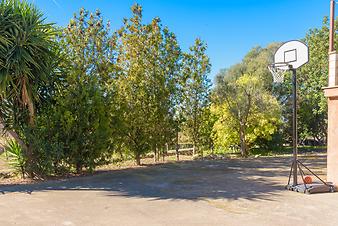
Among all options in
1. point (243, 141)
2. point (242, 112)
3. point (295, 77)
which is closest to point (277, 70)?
point (295, 77)

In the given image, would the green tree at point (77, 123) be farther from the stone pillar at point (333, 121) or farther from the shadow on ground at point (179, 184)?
the stone pillar at point (333, 121)

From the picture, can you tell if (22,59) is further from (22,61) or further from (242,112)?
(242,112)

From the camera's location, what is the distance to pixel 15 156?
7.23 m

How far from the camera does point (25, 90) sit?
680 centimetres

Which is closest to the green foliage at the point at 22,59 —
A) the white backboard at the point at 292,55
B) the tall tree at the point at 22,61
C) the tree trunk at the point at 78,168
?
the tall tree at the point at 22,61

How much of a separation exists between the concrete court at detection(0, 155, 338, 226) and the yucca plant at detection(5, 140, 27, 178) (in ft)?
2.93

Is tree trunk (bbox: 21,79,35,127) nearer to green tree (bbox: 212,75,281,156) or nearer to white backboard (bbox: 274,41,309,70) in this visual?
white backboard (bbox: 274,41,309,70)

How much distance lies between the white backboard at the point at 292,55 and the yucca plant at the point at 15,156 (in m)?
6.33

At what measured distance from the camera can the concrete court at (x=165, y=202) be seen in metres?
3.95

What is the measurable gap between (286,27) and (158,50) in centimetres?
945

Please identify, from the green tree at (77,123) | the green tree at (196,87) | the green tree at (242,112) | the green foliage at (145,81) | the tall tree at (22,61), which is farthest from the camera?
the green tree at (242,112)

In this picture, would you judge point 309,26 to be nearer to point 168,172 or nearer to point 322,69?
point 322,69

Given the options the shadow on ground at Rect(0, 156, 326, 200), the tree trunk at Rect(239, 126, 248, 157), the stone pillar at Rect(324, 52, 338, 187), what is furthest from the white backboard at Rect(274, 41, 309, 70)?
the tree trunk at Rect(239, 126, 248, 157)

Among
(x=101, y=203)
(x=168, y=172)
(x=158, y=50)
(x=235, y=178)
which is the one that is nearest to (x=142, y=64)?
(x=158, y=50)
